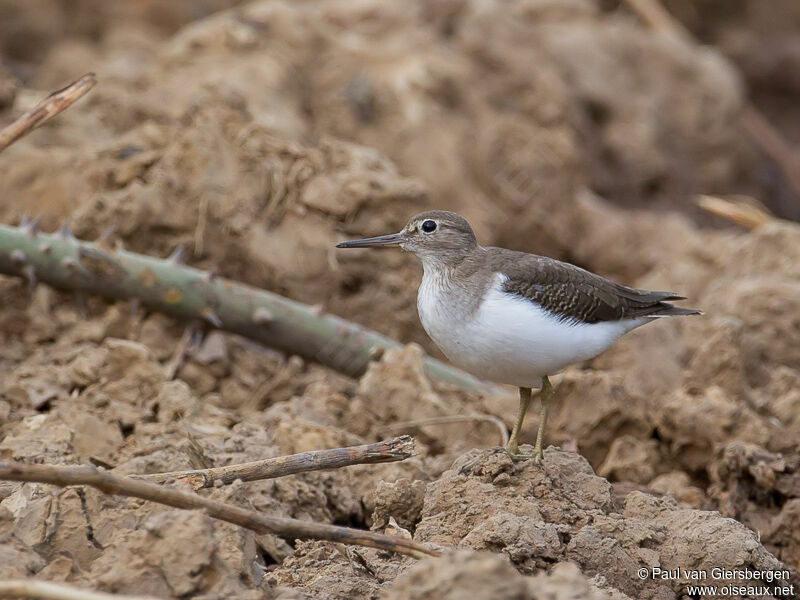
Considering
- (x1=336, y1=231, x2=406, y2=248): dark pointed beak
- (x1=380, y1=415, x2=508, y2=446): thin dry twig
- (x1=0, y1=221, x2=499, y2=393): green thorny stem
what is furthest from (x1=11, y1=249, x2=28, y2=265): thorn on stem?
(x1=380, y1=415, x2=508, y2=446): thin dry twig

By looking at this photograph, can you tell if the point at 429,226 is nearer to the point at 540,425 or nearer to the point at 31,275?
the point at 540,425

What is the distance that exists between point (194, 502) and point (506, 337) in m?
1.77

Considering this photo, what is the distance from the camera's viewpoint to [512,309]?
480 centimetres

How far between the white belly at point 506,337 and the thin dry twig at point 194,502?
4.39 feet

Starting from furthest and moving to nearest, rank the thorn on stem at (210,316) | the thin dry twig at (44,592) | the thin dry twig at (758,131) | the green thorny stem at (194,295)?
the thin dry twig at (758,131) → the thorn on stem at (210,316) → the green thorny stem at (194,295) → the thin dry twig at (44,592)

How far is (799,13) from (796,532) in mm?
10954

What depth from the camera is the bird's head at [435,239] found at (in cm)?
533

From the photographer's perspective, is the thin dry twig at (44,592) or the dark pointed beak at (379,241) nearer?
the thin dry twig at (44,592)

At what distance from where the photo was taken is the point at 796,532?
490 centimetres

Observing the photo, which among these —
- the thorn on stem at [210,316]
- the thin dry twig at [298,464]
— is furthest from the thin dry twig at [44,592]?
the thorn on stem at [210,316]

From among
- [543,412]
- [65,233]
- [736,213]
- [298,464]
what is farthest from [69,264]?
[736,213]

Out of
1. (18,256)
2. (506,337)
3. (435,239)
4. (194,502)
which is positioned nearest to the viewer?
(194,502)

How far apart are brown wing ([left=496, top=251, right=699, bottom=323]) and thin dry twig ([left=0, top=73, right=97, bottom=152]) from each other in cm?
228

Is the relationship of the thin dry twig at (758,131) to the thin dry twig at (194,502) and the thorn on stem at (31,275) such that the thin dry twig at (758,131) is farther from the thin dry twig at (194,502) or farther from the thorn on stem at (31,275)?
the thin dry twig at (194,502)
